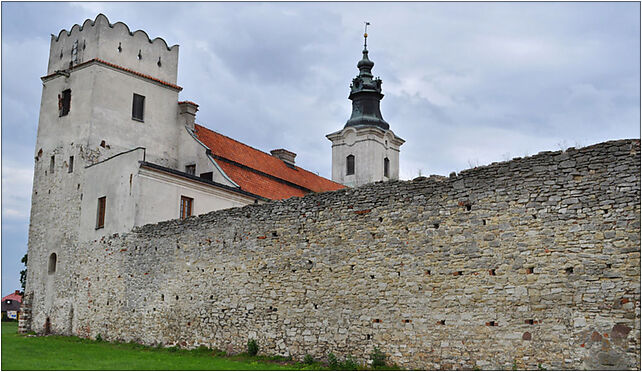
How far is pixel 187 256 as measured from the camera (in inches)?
685

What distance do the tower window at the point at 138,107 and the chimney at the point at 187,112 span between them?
1819mm

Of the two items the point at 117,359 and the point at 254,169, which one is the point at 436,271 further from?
the point at 254,169

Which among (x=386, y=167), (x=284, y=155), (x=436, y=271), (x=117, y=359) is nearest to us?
(x=436, y=271)

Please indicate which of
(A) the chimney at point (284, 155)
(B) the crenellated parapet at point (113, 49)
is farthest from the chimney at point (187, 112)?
(A) the chimney at point (284, 155)

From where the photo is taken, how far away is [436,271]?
1238 cm

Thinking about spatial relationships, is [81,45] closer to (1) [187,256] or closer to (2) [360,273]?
(1) [187,256]

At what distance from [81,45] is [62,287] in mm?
9235

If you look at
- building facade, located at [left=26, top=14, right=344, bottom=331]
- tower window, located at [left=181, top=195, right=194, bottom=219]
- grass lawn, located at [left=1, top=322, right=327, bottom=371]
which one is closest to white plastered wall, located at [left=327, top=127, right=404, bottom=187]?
building facade, located at [left=26, top=14, right=344, bottom=331]

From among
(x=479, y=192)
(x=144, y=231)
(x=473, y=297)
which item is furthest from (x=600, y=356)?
(x=144, y=231)

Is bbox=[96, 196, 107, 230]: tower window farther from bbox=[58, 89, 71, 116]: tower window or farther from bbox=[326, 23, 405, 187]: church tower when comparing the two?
bbox=[326, 23, 405, 187]: church tower

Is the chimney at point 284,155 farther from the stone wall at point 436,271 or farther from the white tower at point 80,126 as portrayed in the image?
the stone wall at point 436,271

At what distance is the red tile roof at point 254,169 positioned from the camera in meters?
26.2

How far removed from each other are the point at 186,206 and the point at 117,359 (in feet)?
26.3

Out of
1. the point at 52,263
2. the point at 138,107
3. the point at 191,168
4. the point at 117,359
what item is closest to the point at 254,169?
the point at 191,168
